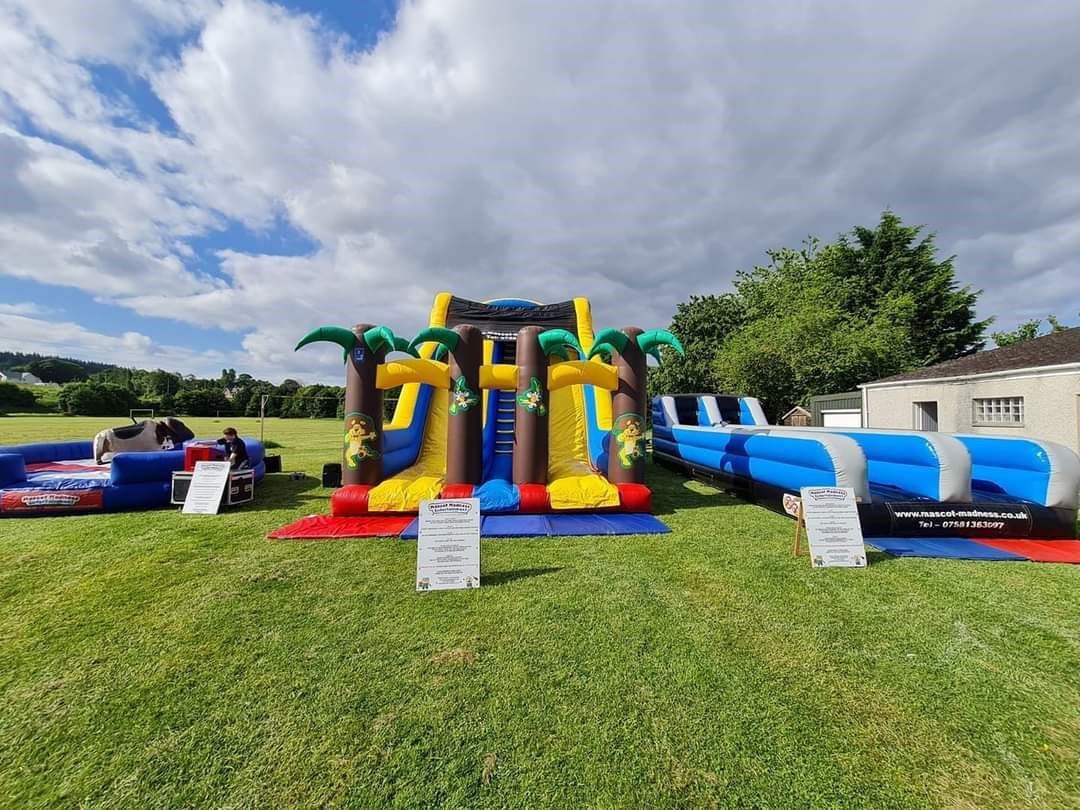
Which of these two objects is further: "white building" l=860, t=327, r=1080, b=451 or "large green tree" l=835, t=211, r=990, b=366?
"large green tree" l=835, t=211, r=990, b=366

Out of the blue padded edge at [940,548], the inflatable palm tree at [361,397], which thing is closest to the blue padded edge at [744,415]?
the blue padded edge at [940,548]

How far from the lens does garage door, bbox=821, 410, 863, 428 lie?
12678 millimetres

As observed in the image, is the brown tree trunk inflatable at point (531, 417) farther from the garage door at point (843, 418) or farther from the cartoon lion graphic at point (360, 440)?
the garage door at point (843, 418)

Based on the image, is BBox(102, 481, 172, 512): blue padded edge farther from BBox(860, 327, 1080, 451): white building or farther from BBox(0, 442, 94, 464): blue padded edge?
BBox(860, 327, 1080, 451): white building

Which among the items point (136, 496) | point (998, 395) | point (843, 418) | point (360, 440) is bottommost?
point (136, 496)

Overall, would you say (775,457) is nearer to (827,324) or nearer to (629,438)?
(629,438)

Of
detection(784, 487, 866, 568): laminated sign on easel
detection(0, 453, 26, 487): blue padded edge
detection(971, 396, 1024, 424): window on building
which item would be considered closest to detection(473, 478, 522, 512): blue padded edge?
detection(784, 487, 866, 568): laminated sign on easel

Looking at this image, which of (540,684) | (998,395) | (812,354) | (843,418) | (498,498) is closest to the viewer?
(540,684)

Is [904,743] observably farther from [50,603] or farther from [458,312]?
[458,312]

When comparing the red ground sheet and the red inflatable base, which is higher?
the red inflatable base

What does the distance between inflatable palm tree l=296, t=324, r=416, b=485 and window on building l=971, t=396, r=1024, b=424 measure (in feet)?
39.9

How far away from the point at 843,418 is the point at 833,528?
40.9 feet

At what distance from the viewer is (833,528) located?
11.2 ft

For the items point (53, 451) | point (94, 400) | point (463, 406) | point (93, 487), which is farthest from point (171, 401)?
point (463, 406)
